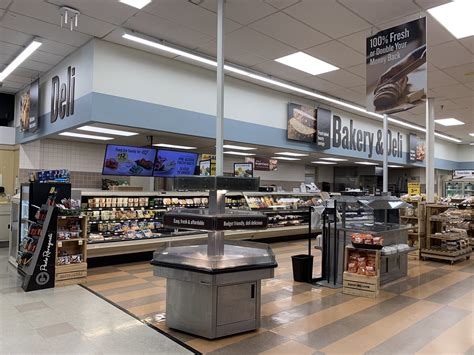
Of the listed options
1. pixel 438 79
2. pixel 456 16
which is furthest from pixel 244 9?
pixel 438 79

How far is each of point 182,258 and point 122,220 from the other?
11.5ft

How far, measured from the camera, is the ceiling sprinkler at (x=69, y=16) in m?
5.40

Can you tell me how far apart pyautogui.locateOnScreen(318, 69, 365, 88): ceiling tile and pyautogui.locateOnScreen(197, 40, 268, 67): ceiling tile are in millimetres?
1768

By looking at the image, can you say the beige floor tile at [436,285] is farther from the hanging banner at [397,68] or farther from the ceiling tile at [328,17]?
the ceiling tile at [328,17]

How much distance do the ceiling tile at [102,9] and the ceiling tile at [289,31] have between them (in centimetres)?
194

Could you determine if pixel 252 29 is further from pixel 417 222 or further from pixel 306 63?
pixel 417 222

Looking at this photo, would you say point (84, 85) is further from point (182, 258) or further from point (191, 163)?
point (182, 258)

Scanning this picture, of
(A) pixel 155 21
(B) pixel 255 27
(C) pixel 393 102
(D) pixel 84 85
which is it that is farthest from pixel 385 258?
(D) pixel 84 85

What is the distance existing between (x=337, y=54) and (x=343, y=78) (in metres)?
1.60

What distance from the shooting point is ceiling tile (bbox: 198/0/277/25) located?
5.20 m

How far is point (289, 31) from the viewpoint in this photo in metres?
6.13

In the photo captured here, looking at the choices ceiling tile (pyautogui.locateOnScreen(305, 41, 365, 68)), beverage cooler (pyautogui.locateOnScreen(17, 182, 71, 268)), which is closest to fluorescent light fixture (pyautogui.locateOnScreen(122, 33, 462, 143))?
ceiling tile (pyautogui.locateOnScreen(305, 41, 365, 68))

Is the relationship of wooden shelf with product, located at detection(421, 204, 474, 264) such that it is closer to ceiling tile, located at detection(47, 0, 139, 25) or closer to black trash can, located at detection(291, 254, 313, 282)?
black trash can, located at detection(291, 254, 313, 282)

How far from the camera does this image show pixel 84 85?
6531 millimetres
